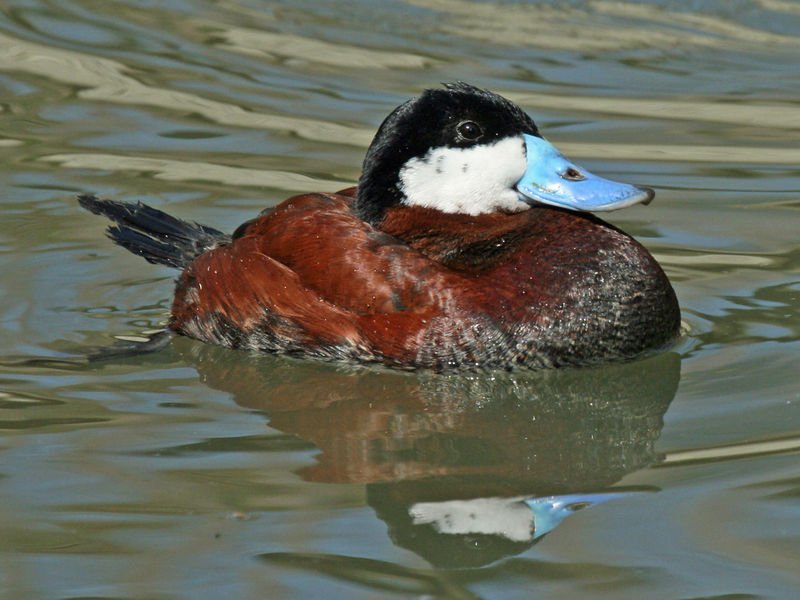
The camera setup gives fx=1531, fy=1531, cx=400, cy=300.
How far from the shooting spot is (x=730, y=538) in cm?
356

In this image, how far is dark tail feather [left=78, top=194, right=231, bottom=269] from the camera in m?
5.57

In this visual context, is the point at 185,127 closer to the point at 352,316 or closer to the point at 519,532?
the point at 352,316

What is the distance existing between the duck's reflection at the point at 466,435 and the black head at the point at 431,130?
0.63 m

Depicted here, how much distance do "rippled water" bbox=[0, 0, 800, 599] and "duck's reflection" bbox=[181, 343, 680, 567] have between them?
0.04 ft

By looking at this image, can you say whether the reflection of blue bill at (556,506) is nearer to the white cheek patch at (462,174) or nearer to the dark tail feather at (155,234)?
the white cheek patch at (462,174)

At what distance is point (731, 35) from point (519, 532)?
618 centimetres

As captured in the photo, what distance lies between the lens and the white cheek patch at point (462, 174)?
4.92 m

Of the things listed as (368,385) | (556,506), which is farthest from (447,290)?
(556,506)

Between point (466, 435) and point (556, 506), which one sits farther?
point (466, 435)

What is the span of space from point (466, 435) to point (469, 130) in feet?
3.53

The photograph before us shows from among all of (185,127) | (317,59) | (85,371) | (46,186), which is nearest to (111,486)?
(85,371)

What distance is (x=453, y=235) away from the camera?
4.97 metres

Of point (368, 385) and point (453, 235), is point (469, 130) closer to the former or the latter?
point (453, 235)

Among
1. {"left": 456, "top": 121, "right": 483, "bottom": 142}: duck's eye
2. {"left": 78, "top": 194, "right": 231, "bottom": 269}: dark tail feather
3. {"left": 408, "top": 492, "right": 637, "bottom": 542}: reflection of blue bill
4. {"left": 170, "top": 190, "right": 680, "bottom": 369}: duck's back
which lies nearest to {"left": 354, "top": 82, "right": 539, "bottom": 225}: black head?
{"left": 456, "top": 121, "right": 483, "bottom": 142}: duck's eye
